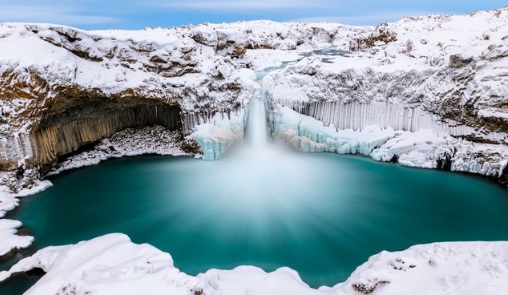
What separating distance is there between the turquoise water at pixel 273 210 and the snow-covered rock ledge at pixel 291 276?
4.05ft

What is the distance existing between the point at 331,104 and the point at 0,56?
14.2 metres

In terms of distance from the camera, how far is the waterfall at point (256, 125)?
709 inches

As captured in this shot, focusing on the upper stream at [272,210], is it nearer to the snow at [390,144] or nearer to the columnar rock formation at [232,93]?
the snow at [390,144]

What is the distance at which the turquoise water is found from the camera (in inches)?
392

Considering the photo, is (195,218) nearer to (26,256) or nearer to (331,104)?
(26,256)

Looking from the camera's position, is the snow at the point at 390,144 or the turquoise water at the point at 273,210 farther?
the snow at the point at 390,144

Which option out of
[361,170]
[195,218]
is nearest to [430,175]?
[361,170]

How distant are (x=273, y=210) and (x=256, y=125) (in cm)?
689

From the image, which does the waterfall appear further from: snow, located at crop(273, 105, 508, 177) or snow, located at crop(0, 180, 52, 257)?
snow, located at crop(0, 180, 52, 257)

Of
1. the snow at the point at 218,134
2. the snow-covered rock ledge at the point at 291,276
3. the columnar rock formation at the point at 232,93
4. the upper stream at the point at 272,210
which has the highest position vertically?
the columnar rock formation at the point at 232,93

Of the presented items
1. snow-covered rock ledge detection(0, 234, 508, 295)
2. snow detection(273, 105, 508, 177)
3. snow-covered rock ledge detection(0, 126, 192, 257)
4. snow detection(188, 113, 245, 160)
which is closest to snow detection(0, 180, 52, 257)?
snow-covered rock ledge detection(0, 126, 192, 257)

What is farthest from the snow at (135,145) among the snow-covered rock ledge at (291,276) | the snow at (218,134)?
the snow-covered rock ledge at (291,276)

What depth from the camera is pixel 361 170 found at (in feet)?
51.2

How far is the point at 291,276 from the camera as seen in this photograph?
8211 mm
